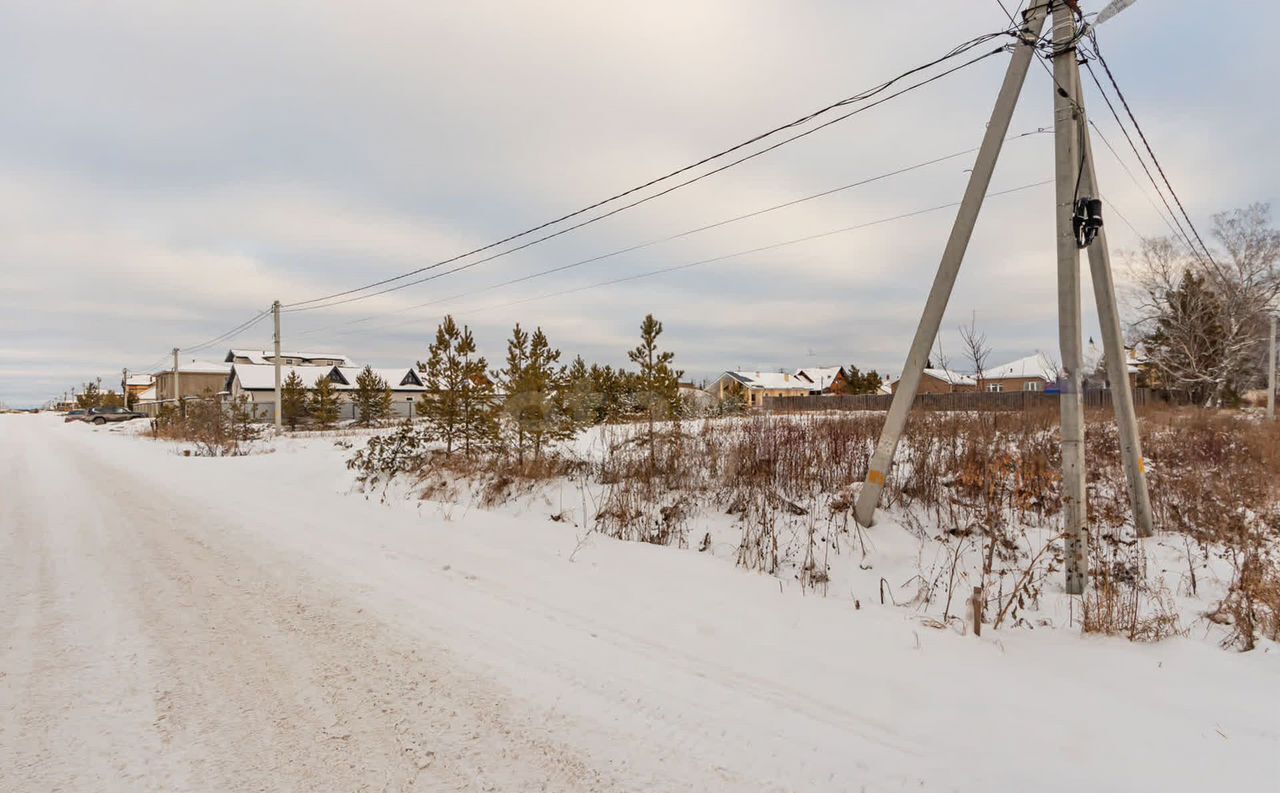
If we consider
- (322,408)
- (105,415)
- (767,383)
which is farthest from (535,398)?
(767,383)

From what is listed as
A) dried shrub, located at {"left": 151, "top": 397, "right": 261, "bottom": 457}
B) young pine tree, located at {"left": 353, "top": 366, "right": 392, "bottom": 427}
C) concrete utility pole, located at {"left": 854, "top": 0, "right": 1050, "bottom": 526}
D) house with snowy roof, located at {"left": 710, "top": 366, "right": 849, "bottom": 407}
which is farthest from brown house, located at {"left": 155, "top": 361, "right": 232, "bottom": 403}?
concrete utility pole, located at {"left": 854, "top": 0, "right": 1050, "bottom": 526}

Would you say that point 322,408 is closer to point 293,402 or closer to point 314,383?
point 293,402

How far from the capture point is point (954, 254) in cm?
644

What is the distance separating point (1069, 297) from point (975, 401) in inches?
599

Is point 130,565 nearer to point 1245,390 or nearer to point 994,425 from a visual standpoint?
point 994,425

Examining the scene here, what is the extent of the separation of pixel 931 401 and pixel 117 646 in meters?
20.9

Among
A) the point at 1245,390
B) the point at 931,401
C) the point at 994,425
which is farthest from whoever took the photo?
the point at 1245,390

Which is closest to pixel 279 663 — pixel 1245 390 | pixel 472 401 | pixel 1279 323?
pixel 472 401

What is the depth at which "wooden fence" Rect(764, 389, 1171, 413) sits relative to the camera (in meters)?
17.5

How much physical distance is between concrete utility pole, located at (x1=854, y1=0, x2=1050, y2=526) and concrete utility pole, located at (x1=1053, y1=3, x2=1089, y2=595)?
301 mm

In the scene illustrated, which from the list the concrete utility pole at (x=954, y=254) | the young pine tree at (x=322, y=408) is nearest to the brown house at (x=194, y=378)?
the young pine tree at (x=322, y=408)

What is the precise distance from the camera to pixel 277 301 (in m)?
31.0

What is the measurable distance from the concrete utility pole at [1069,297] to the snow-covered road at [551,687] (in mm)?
1354

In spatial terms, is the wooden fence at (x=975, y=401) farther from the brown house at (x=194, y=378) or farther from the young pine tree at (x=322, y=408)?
the brown house at (x=194, y=378)
